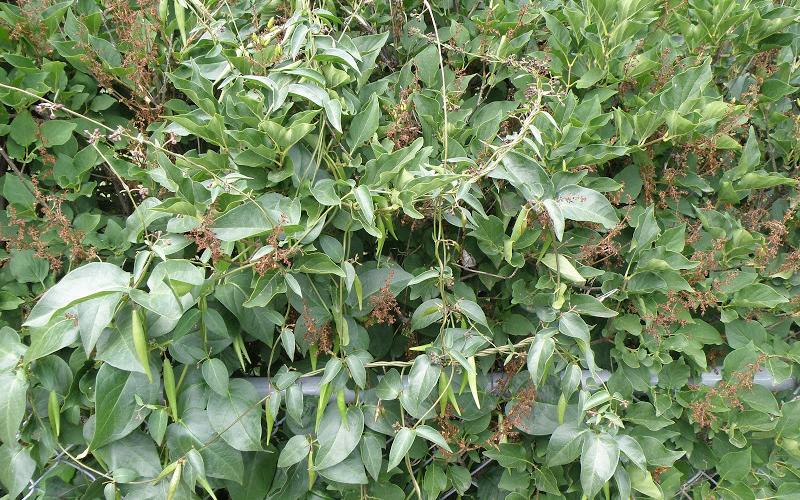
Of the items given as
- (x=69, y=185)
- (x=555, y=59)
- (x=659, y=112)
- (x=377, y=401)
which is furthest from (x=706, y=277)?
(x=69, y=185)

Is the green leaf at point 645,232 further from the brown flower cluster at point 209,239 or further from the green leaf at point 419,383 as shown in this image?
the brown flower cluster at point 209,239

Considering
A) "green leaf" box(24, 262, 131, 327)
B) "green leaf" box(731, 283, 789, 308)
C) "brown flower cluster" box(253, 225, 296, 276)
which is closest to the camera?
"green leaf" box(24, 262, 131, 327)

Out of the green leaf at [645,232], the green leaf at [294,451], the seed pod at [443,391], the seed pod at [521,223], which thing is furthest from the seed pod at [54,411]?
the green leaf at [645,232]

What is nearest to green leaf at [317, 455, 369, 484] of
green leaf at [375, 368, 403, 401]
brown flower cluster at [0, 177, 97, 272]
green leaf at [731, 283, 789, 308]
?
green leaf at [375, 368, 403, 401]

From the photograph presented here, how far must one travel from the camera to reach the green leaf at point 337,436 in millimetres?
1220

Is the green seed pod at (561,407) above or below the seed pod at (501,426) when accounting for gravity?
above

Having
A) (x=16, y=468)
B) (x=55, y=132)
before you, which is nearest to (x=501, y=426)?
(x=16, y=468)

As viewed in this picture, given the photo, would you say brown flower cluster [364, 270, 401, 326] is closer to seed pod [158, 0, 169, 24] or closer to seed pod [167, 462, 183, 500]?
seed pod [167, 462, 183, 500]

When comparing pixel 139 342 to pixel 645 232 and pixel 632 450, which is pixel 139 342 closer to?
pixel 632 450

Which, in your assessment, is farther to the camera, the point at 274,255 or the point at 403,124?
the point at 403,124

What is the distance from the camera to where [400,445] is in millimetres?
1174

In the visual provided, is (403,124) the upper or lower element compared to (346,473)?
upper

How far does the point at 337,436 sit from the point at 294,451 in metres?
0.10

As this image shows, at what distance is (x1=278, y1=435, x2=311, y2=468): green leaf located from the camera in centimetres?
123
